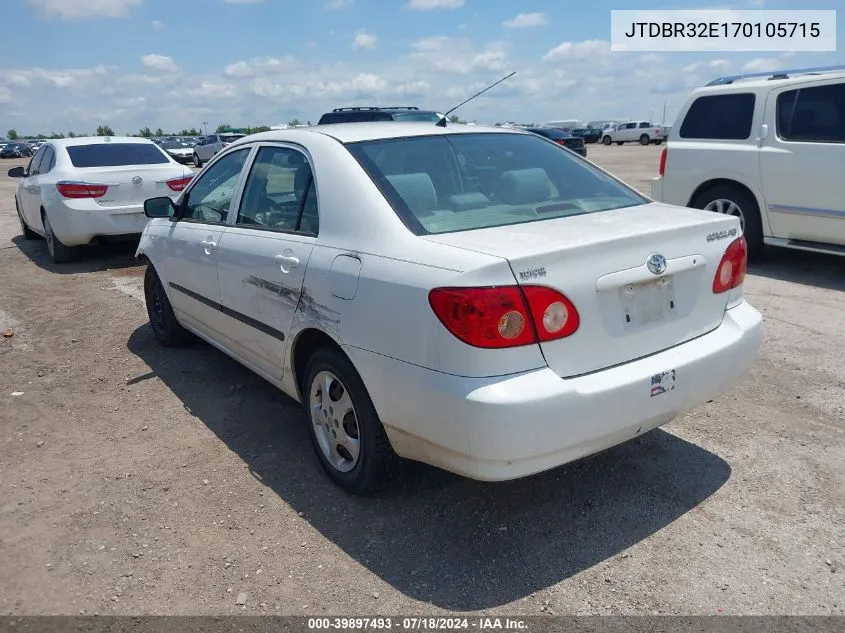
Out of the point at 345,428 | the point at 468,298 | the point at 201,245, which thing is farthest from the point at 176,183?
the point at 468,298

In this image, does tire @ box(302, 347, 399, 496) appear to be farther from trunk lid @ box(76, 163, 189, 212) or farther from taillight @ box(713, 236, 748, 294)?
trunk lid @ box(76, 163, 189, 212)

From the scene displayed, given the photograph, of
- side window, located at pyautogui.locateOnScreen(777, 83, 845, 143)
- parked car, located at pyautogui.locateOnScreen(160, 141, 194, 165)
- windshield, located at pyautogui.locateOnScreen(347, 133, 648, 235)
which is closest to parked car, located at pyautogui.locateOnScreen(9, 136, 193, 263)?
windshield, located at pyautogui.locateOnScreen(347, 133, 648, 235)

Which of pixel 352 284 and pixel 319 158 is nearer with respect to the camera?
pixel 352 284

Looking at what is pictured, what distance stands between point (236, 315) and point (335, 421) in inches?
42.9

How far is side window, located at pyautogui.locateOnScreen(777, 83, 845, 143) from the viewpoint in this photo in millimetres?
6750

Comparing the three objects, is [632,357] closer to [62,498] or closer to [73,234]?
[62,498]

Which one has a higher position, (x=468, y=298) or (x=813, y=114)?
(x=813, y=114)

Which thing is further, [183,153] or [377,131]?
[183,153]

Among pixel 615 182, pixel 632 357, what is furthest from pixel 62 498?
pixel 615 182

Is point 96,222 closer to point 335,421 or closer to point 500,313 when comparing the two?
point 335,421

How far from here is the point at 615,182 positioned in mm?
3873

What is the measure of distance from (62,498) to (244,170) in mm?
2025

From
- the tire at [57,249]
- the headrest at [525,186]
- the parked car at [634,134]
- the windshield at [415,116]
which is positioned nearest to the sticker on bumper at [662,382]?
the headrest at [525,186]

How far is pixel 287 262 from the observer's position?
3459 millimetres
